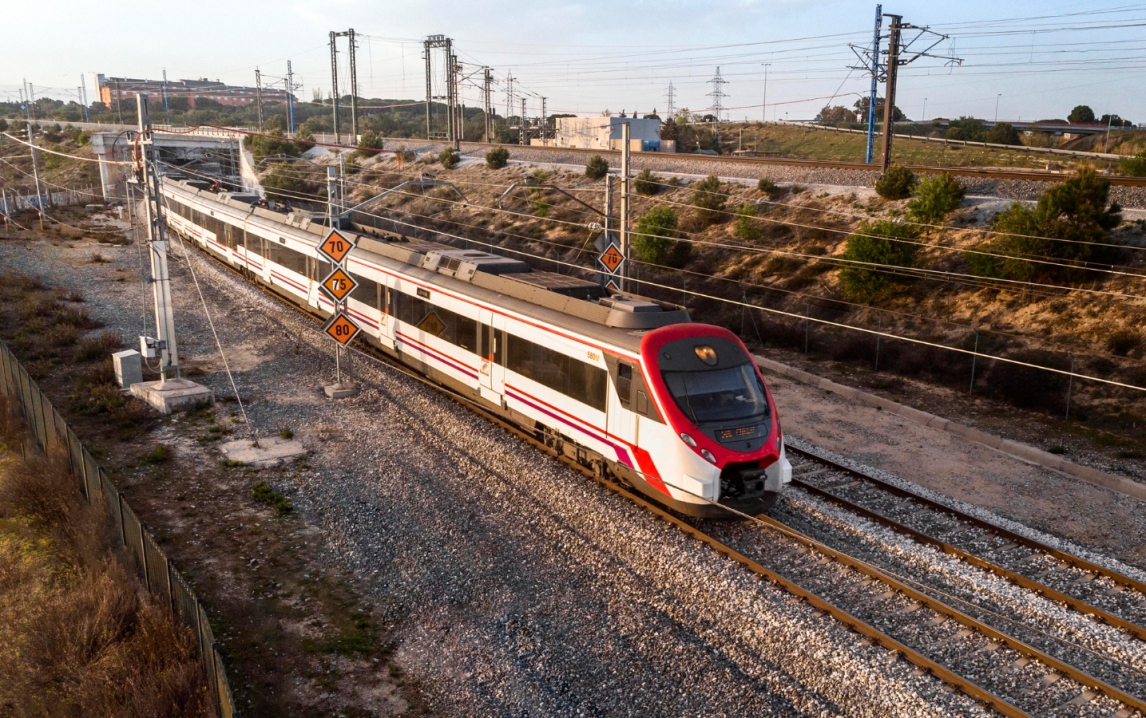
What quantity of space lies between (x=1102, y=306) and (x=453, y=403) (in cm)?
1887

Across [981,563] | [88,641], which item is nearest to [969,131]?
[981,563]

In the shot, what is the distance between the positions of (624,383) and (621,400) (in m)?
0.28

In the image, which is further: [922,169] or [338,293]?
[922,169]

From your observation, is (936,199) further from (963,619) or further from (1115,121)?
(1115,121)

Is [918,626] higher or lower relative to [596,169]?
lower

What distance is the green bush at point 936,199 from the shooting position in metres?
29.8

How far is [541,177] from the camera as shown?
158 feet

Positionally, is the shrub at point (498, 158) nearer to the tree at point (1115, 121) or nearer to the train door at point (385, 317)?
the train door at point (385, 317)

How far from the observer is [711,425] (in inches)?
452

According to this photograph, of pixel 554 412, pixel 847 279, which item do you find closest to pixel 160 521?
pixel 554 412

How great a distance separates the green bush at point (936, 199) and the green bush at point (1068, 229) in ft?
15.4

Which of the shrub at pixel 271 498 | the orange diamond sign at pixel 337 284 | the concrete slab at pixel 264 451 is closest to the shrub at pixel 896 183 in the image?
the orange diamond sign at pixel 337 284

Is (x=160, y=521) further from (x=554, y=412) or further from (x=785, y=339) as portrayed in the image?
(x=785, y=339)

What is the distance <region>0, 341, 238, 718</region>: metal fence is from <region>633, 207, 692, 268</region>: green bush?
22263mm
